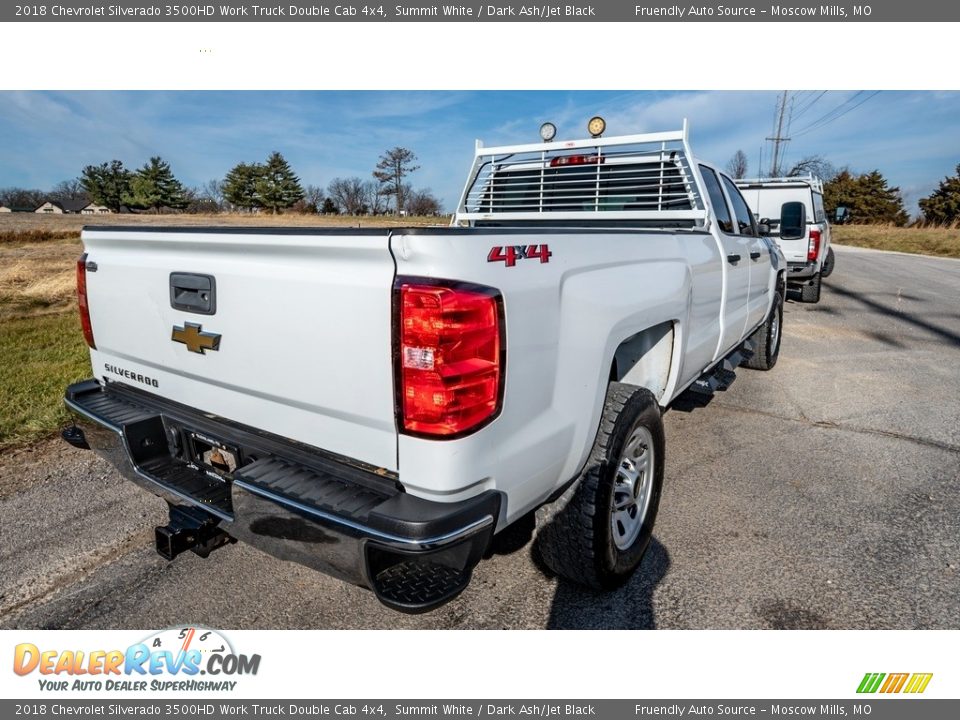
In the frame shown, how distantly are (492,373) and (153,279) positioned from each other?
157 cm

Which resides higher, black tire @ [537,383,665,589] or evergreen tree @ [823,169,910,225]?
evergreen tree @ [823,169,910,225]

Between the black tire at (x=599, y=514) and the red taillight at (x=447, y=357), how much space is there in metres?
0.81

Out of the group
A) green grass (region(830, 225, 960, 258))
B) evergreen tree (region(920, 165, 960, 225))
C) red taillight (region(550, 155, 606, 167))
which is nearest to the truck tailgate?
red taillight (region(550, 155, 606, 167))

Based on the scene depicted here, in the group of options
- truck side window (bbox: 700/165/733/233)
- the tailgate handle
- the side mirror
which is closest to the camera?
the tailgate handle

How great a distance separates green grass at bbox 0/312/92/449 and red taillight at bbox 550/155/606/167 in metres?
4.30

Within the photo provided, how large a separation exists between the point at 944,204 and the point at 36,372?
51.8 metres

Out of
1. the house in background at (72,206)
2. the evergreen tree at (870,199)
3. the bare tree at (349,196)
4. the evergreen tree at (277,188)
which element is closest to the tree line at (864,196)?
the evergreen tree at (870,199)

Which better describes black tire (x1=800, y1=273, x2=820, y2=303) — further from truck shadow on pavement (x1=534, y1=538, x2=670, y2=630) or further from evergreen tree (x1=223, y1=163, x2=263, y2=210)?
evergreen tree (x1=223, y1=163, x2=263, y2=210)

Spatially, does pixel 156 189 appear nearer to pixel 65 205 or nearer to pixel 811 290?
pixel 65 205

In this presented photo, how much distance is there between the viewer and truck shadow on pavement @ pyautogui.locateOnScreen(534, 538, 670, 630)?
8.31ft

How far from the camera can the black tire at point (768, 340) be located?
6383 millimetres

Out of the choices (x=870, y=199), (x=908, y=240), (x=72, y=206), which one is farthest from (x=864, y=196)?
(x=72, y=206)

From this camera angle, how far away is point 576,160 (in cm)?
472

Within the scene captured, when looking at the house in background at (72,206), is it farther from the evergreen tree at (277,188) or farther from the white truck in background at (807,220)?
the white truck in background at (807,220)
